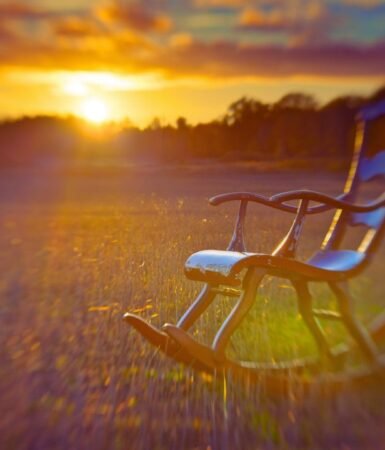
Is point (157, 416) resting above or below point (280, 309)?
above

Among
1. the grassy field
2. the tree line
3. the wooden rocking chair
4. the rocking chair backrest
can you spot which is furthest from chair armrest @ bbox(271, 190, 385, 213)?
the tree line

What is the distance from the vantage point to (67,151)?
70.6 ft

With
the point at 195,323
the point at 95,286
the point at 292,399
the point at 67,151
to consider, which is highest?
the point at 292,399

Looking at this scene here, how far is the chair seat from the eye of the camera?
4551 millimetres

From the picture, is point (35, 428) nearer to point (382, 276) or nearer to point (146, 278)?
point (146, 278)

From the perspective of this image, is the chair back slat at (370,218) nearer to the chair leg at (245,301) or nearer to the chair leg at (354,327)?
the chair leg at (354,327)

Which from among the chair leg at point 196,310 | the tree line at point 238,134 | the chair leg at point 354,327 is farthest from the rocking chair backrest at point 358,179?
the tree line at point 238,134

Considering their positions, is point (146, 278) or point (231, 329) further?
point (146, 278)

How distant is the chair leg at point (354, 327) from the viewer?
4680 mm

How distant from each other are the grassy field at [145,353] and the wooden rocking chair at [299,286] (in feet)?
0.45

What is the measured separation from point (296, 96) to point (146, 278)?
4487 mm

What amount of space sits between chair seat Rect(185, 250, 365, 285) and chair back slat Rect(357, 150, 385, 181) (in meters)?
0.51

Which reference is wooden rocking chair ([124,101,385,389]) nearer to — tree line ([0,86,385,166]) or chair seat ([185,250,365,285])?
chair seat ([185,250,365,285])

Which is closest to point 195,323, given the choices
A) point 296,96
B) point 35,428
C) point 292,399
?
point 292,399
